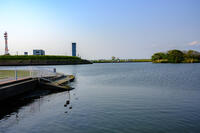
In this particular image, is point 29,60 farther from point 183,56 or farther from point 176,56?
point 183,56

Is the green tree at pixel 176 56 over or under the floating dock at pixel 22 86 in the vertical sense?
over

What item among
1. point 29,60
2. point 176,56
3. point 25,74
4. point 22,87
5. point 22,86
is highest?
point 176,56

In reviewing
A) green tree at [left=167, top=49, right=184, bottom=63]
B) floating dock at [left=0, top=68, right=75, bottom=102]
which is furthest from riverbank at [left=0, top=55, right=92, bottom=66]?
floating dock at [left=0, top=68, right=75, bottom=102]

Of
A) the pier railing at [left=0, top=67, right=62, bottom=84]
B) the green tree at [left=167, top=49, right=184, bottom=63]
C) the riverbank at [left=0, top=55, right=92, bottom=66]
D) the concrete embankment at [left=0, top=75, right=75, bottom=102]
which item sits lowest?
the concrete embankment at [left=0, top=75, right=75, bottom=102]

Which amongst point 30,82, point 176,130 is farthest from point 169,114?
point 30,82

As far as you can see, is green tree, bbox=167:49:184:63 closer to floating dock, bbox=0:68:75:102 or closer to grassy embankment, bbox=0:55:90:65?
grassy embankment, bbox=0:55:90:65

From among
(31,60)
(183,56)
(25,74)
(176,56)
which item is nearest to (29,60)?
(31,60)

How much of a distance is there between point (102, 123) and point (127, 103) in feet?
18.8

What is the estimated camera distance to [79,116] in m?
12.0

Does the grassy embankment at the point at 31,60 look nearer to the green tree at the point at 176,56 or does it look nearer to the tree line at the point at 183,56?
the green tree at the point at 176,56

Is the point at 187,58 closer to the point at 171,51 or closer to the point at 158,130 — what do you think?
the point at 171,51

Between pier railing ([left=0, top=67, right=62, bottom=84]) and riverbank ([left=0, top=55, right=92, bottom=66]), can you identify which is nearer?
pier railing ([left=0, top=67, right=62, bottom=84])

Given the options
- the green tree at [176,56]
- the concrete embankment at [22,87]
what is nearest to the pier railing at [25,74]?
the concrete embankment at [22,87]

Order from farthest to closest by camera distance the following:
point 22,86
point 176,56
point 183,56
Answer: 1. point 183,56
2. point 176,56
3. point 22,86
